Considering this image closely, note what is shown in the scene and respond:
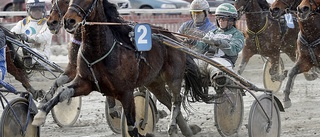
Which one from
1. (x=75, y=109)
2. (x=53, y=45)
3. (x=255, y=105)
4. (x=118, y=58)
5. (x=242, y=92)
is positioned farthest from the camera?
(x=53, y=45)

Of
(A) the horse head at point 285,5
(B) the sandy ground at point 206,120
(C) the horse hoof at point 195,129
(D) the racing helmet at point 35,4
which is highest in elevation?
(D) the racing helmet at point 35,4

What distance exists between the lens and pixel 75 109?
9.59m

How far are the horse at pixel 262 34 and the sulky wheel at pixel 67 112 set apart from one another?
3.40 metres

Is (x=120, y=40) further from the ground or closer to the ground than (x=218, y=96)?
further from the ground

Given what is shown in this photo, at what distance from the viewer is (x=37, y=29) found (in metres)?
10.4

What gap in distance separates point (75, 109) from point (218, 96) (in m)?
2.15

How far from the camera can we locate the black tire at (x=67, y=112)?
372 inches

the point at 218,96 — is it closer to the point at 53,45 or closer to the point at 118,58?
the point at 118,58

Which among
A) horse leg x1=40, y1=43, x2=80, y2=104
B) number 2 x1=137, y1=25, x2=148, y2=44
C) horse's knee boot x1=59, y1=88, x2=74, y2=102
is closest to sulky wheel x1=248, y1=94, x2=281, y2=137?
number 2 x1=137, y1=25, x2=148, y2=44

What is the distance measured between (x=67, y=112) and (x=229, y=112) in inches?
82.2

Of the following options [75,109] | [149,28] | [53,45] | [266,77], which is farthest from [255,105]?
[53,45]

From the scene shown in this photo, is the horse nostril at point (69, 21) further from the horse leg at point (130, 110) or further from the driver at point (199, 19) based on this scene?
the driver at point (199, 19)

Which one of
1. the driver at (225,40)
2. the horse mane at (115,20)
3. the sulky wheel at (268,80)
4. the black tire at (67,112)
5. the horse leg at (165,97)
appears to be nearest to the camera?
the horse mane at (115,20)

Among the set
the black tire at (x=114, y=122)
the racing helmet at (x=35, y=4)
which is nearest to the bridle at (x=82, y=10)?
the black tire at (x=114, y=122)
